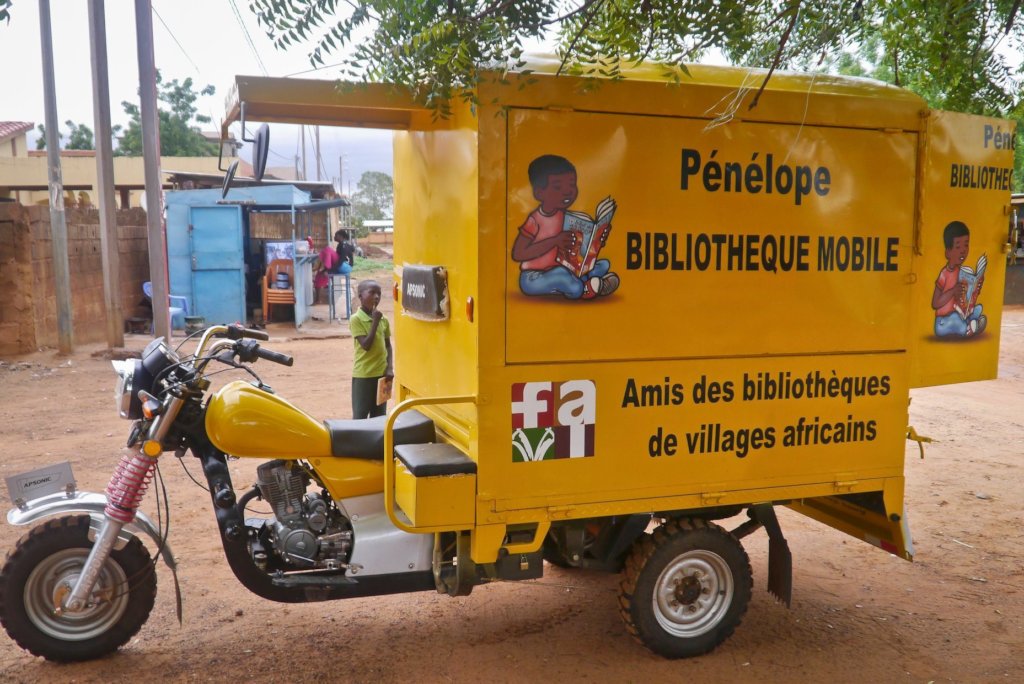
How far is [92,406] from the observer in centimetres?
1003

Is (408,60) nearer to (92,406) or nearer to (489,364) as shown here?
(489,364)

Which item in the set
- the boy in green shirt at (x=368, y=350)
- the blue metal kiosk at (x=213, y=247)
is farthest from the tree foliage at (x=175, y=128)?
the boy in green shirt at (x=368, y=350)

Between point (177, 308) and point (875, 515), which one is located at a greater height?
point (177, 308)

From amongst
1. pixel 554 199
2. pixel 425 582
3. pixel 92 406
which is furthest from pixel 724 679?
pixel 92 406

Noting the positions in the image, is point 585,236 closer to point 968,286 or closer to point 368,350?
point 968,286

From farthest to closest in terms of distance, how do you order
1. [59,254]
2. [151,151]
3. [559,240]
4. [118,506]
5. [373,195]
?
[373,195] → [59,254] → [151,151] → [118,506] → [559,240]

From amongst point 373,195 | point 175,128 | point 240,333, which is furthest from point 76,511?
point 373,195

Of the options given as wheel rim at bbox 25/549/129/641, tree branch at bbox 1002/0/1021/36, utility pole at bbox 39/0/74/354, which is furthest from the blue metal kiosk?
tree branch at bbox 1002/0/1021/36

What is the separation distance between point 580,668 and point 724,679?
65cm

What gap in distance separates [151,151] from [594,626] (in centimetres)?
1095

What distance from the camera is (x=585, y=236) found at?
3.62 meters

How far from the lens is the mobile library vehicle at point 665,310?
3.57 meters

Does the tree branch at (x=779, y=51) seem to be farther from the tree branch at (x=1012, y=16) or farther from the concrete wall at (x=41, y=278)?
the concrete wall at (x=41, y=278)

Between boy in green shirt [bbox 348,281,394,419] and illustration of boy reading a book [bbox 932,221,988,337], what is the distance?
3788 mm
